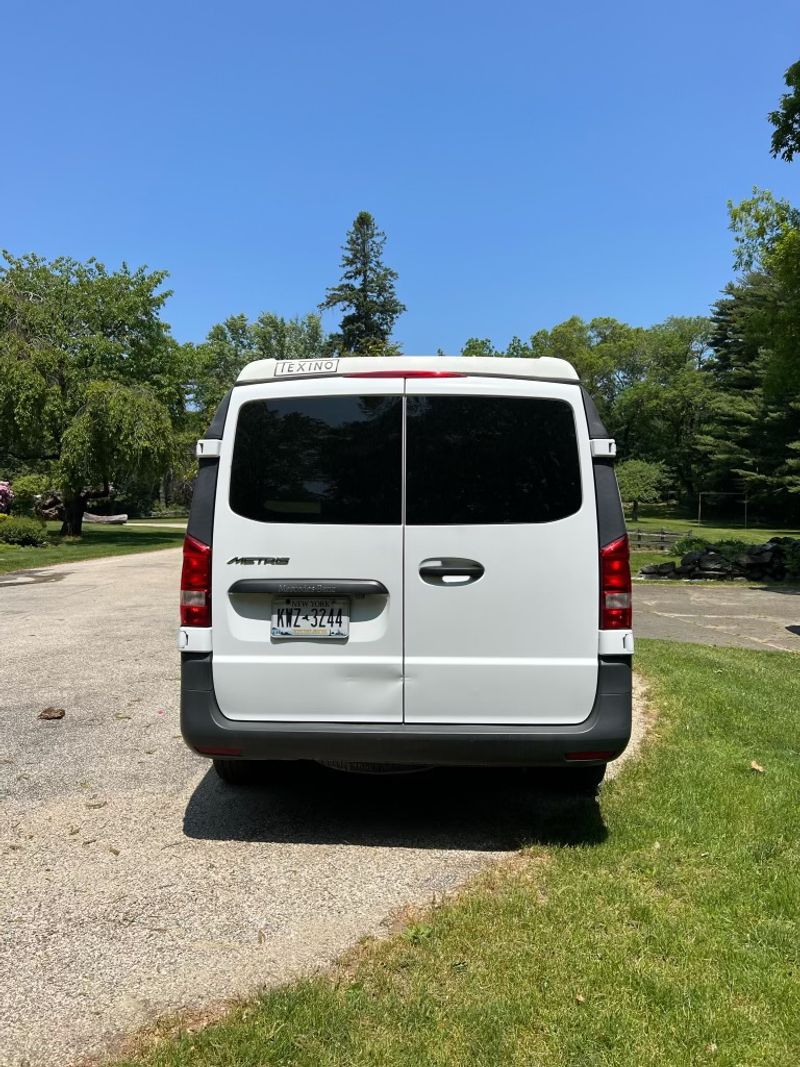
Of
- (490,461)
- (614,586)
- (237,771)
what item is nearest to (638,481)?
(237,771)

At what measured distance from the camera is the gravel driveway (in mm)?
2539

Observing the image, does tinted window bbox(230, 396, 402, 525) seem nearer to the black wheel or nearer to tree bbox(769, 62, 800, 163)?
the black wheel

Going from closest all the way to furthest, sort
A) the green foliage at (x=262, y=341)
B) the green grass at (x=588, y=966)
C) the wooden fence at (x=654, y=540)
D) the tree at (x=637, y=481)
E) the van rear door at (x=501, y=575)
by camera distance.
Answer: the green grass at (x=588, y=966) < the van rear door at (x=501, y=575) < the wooden fence at (x=654, y=540) < the tree at (x=637, y=481) < the green foliage at (x=262, y=341)

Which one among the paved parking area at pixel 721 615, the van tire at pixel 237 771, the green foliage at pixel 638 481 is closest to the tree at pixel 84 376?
the paved parking area at pixel 721 615

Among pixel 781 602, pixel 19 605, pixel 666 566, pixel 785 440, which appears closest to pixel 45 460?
pixel 19 605

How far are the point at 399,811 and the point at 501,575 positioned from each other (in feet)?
5.05

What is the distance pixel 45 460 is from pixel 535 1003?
1068 inches

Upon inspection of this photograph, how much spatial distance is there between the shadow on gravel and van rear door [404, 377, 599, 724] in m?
0.72

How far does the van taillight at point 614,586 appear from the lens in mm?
3346

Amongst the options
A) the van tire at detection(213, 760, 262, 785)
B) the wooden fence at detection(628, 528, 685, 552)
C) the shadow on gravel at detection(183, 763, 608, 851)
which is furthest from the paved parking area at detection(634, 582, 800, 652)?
the wooden fence at detection(628, 528, 685, 552)

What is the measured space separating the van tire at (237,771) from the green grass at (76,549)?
544 inches

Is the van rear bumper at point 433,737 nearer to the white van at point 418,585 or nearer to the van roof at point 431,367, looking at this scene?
the white van at point 418,585

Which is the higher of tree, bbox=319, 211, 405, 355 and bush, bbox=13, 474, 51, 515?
tree, bbox=319, 211, 405, 355

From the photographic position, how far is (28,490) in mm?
26984
